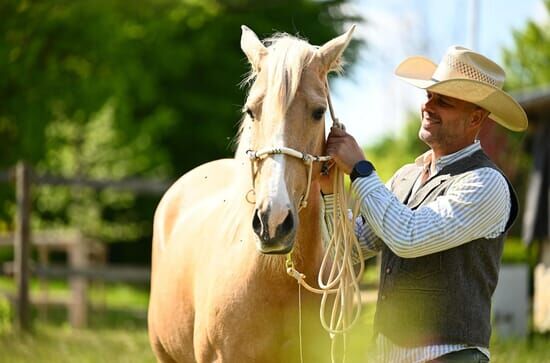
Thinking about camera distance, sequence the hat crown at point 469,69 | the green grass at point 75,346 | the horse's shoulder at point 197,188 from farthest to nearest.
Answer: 1. the green grass at point 75,346
2. the horse's shoulder at point 197,188
3. the hat crown at point 469,69

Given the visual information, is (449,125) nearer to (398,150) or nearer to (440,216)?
(440,216)

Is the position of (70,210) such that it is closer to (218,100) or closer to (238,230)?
(218,100)

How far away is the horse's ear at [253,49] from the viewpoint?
3322 mm

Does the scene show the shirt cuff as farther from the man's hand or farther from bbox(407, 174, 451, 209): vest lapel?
bbox(407, 174, 451, 209): vest lapel

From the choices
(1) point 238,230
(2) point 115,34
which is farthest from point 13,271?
(1) point 238,230

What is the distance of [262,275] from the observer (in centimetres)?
344

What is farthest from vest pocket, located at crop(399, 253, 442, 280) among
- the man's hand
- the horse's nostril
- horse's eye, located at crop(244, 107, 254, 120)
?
horse's eye, located at crop(244, 107, 254, 120)

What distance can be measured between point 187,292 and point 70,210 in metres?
10.8

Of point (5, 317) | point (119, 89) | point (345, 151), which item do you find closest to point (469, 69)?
point (345, 151)

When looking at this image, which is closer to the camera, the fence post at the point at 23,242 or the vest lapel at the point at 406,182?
the vest lapel at the point at 406,182

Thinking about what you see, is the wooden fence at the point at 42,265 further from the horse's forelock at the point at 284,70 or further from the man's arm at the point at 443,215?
the man's arm at the point at 443,215

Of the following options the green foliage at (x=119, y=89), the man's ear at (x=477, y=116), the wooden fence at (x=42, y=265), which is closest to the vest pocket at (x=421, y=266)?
the man's ear at (x=477, y=116)

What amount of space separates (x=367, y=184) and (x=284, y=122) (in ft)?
1.18

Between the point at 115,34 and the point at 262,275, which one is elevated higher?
the point at 115,34
